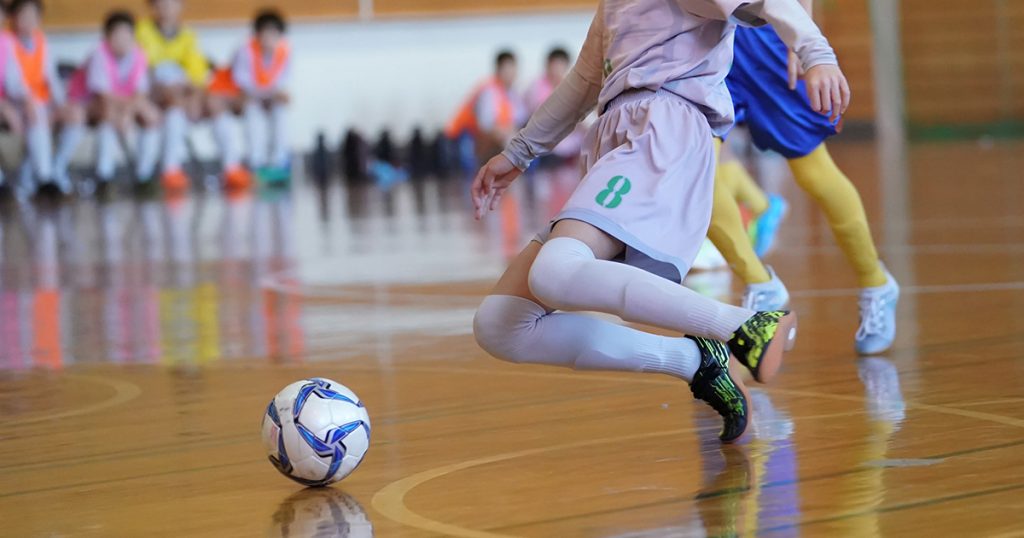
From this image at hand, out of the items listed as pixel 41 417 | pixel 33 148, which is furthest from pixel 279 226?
pixel 41 417

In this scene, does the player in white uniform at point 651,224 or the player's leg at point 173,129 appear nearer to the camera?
the player in white uniform at point 651,224

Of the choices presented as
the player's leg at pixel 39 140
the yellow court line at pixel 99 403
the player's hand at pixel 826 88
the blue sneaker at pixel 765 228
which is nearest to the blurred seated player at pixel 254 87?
the player's leg at pixel 39 140

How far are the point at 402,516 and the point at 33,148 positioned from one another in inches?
421

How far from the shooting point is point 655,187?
8.16 feet

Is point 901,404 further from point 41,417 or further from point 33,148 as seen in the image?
point 33,148

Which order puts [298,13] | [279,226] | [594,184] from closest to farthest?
[594,184] → [279,226] → [298,13]

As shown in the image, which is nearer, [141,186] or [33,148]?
[33,148]

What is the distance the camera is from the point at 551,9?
15.2m

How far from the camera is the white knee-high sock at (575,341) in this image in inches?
102

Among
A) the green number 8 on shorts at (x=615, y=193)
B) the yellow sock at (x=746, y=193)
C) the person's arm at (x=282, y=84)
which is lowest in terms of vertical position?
the yellow sock at (x=746, y=193)

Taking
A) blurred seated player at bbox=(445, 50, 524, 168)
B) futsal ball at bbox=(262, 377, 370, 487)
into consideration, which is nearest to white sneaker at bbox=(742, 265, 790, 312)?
futsal ball at bbox=(262, 377, 370, 487)

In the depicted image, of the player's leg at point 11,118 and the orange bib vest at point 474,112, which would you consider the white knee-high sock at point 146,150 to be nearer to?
the player's leg at point 11,118

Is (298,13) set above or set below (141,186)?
above

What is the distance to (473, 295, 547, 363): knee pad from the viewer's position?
2594 mm
